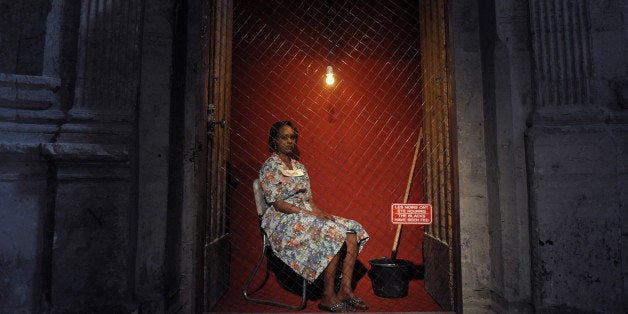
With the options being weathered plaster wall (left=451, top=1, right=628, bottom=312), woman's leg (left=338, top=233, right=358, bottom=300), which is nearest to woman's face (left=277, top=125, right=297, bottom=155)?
woman's leg (left=338, top=233, right=358, bottom=300)

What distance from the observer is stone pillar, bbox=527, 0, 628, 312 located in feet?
7.75

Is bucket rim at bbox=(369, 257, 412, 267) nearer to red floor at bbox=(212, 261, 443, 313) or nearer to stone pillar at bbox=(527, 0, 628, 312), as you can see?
red floor at bbox=(212, 261, 443, 313)

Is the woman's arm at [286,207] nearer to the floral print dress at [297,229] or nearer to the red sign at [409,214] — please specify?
the floral print dress at [297,229]

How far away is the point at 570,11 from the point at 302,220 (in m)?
2.57

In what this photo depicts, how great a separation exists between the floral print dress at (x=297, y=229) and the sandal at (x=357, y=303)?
1.38 feet

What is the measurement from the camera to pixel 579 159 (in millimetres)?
2412

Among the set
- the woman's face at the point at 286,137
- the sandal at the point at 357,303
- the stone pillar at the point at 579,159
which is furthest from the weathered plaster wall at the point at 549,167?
the woman's face at the point at 286,137

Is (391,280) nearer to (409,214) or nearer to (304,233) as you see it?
(409,214)

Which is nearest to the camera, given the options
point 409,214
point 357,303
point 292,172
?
point 357,303

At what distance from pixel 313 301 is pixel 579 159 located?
2.50 metres

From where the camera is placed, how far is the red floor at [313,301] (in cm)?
332

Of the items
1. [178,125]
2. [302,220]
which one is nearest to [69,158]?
[178,125]

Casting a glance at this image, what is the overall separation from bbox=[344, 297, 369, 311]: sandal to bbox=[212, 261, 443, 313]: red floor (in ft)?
0.18

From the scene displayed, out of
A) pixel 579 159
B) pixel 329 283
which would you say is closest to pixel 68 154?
pixel 329 283
